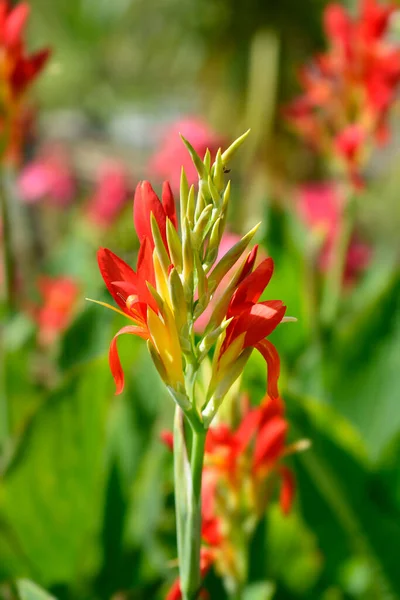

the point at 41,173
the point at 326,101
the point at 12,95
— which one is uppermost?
the point at 12,95

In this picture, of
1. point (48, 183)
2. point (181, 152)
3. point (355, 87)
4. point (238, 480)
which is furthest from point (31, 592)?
point (48, 183)

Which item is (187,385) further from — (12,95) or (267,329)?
(12,95)

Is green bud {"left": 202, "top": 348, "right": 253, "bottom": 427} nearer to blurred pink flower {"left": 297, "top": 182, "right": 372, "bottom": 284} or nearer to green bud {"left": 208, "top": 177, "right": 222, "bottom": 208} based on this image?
green bud {"left": 208, "top": 177, "right": 222, "bottom": 208}

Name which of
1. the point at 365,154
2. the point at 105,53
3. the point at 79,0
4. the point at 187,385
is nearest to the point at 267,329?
the point at 187,385

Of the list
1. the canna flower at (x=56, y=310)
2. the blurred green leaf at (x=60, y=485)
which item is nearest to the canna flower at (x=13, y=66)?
the blurred green leaf at (x=60, y=485)

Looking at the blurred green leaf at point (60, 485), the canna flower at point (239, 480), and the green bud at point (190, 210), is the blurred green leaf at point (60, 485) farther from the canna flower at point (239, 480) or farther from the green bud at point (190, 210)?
the green bud at point (190, 210)
